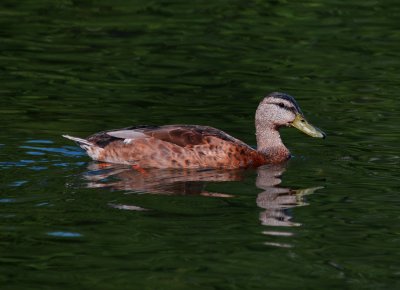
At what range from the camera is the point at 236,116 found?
16.5 m

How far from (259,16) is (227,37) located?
174cm

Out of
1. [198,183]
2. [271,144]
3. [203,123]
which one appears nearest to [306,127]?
[271,144]

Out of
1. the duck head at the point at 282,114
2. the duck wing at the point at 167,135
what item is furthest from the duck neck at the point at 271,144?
the duck wing at the point at 167,135

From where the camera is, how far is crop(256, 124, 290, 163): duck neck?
14.4 metres

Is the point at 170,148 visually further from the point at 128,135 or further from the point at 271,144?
the point at 271,144

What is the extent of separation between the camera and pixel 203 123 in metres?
16.1

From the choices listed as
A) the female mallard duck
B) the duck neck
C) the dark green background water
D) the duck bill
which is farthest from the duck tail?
the duck bill

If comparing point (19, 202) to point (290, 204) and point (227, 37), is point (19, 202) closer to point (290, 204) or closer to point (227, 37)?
point (290, 204)

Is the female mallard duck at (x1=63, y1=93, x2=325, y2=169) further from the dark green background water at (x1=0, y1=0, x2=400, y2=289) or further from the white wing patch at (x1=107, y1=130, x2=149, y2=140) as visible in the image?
the dark green background water at (x1=0, y1=0, x2=400, y2=289)

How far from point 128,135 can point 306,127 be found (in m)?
2.32

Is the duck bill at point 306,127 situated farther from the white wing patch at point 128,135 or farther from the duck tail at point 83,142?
the duck tail at point 83,142

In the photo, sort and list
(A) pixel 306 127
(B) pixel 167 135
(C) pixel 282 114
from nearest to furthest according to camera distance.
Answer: (B) pixel 167 135, (A) pixel 306 127, (C) pixel 282 114

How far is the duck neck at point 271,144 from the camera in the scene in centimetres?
1445

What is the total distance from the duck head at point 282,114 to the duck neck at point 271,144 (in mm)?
61
